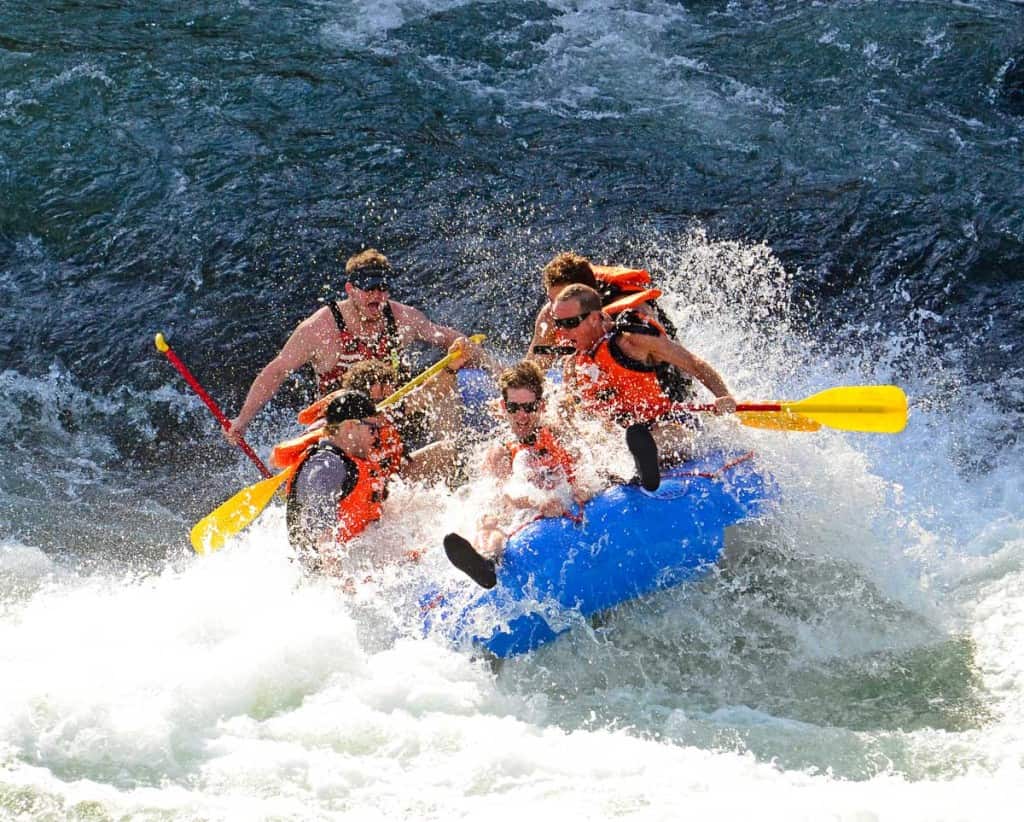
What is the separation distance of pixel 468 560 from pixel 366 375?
115 centimetres

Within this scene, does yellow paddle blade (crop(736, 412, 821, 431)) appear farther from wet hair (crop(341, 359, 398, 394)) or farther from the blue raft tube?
wet hair (crop(341, 359, 398, 394))

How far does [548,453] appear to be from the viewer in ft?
17.5

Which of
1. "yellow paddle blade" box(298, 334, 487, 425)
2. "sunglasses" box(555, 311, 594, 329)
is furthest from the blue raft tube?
"yellow paddle blade" box(298, 334, 487, 425)

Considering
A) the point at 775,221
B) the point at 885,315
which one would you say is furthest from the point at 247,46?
the point at 885,315

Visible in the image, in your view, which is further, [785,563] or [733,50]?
[733,50]

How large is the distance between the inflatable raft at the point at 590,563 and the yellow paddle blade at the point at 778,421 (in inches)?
14.8

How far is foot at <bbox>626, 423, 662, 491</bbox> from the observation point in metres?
A: 5.02

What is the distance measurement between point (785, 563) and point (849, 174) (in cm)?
387

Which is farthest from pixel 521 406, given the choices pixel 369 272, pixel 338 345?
pixel 338 345

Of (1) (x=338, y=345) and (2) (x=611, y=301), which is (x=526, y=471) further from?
(1) (x=338, y=345)

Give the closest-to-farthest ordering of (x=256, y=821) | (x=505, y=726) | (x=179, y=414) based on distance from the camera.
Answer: (x=256, y=821)
(x=505, y=726)
(x=179, y=414)

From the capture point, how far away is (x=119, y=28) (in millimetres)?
10070

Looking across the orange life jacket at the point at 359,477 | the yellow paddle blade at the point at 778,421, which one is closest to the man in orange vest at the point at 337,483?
the orange life jacket at the point at 359,477

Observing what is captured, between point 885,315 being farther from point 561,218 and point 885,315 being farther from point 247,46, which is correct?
point 247,46
